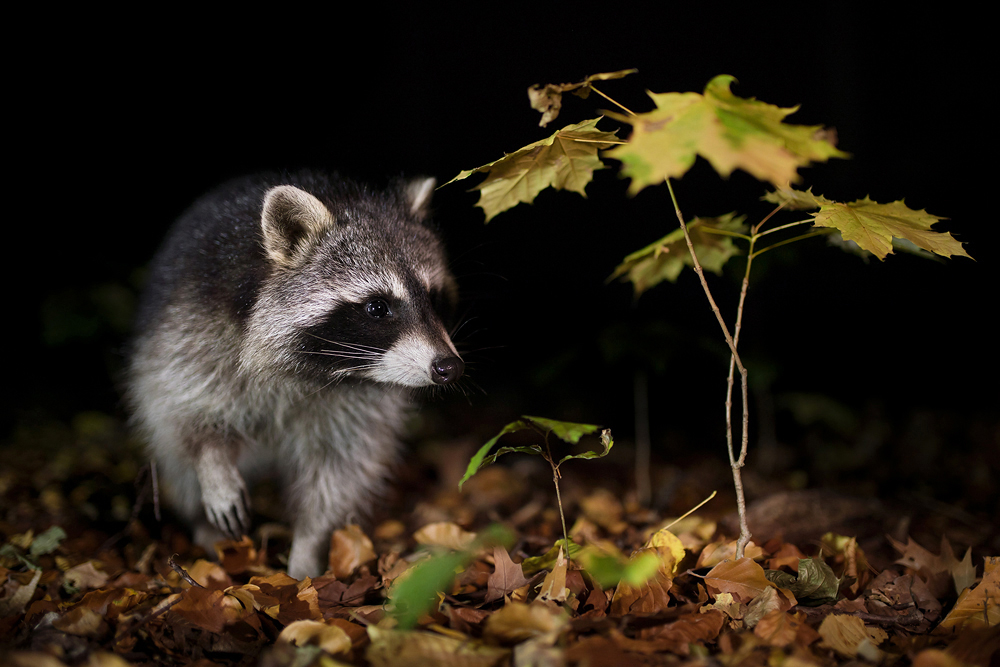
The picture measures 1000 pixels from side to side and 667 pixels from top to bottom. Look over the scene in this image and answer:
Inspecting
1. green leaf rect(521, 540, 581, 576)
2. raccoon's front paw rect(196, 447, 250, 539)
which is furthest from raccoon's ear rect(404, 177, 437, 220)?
green leaf rect(521, 540, 581, 576)

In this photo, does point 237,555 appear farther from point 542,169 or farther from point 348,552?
point 542,169

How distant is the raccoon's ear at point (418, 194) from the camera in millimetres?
3254

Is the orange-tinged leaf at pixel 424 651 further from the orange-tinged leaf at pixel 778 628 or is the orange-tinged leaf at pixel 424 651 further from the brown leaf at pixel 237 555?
the brown leaf at pixel 237 555

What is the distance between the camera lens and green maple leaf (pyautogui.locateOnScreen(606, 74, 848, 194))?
4.68 ft

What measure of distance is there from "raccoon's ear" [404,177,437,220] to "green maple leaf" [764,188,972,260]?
1.77 meters

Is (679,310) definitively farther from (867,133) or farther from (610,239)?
(867,133)

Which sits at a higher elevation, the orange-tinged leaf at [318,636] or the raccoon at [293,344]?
the raccoon at [293,344]

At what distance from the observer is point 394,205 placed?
3160 millimetres

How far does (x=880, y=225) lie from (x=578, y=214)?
2.48 metres

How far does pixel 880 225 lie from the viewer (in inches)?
81.0

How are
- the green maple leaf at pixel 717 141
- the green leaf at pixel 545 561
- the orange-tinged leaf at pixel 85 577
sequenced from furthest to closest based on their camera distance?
the orange-tinged leaf at pixel 85 577 < the green leaf at pixel 545 561 < the green maple leaf at pixel 717 141

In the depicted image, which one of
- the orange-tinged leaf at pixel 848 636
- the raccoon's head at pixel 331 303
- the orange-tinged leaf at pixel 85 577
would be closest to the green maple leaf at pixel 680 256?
the raccoon's head at pixel 331 303

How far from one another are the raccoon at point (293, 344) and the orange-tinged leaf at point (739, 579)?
3.97 ft

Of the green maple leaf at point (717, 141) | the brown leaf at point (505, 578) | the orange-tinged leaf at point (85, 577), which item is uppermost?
the green maple leaf at point (717, 141)
